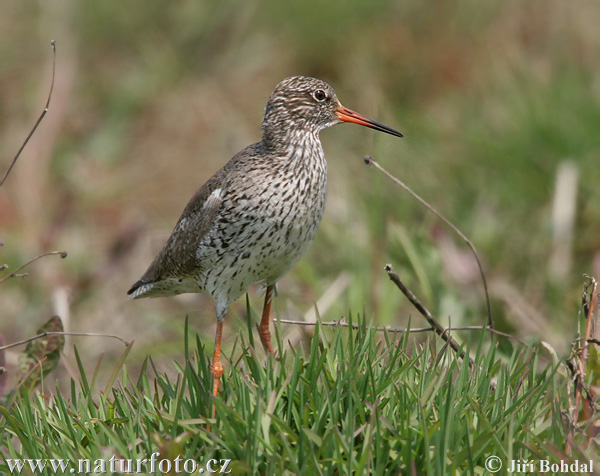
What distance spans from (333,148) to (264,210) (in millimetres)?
4387

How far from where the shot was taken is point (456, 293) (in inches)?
231

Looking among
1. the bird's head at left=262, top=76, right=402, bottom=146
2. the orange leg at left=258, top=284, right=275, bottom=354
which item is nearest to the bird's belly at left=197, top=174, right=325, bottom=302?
the orange leg at left=258, top=284, right=275, bottom=354

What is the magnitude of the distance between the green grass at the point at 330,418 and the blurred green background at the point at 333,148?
151 centimetres

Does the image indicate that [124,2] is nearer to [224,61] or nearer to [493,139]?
[224,61]

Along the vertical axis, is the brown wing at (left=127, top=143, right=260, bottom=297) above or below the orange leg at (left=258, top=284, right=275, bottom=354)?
above

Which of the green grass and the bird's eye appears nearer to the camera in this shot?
the green grass

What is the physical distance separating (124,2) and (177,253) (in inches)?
319

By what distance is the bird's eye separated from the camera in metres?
4.75

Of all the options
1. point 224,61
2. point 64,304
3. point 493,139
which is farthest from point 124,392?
point 224,61

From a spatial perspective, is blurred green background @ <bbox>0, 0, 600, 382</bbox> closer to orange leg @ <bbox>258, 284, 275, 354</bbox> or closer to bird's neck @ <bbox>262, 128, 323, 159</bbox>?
orange leg @ <bbox>258, 284, 275, 354</bbox>

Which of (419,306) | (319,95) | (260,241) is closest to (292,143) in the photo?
(319,95)

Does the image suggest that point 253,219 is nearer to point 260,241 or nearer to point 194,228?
point 260,241

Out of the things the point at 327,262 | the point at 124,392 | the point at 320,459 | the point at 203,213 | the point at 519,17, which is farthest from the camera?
the point at 519,17

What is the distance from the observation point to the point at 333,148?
8.52 m
